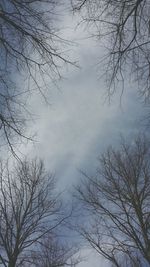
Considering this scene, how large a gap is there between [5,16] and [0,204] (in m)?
5.89

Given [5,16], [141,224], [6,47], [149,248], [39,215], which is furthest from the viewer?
[39,215]

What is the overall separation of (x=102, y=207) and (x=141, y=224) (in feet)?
3.80

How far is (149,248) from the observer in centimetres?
657

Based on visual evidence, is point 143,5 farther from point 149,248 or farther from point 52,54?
point 149,248

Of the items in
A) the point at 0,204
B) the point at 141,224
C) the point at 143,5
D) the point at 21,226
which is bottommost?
the point at 141,224

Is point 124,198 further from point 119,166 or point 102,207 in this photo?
point 119,166

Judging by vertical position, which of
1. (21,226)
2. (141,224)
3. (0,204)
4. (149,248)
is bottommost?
(149,248)

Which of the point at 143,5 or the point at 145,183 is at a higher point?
the point at 143,5

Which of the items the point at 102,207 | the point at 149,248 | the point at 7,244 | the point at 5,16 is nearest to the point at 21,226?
the point at 7,244

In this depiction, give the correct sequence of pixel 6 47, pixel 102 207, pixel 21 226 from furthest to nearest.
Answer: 1. pixel 21 226
2. pixel 102 207
3. pixel 6 47

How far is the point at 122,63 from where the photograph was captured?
505 centimetres

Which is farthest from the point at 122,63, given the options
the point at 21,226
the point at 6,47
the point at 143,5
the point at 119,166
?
the point at 21,226

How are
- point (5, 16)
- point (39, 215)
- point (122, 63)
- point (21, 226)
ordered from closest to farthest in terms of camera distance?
point (5, 16) → point (122, 63) → point (21, 226) → point (39, 215)

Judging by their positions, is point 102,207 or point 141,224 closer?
point 141,224
